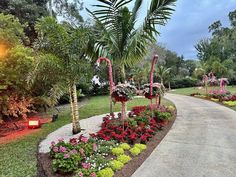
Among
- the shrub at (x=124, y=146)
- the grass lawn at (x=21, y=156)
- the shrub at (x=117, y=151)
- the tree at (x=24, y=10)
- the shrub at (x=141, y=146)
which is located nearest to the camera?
the grass lawn at (x=21, y=156)

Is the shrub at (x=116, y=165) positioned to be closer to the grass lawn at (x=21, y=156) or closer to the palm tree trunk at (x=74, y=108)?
the grass lawn at (x=21, y=156)

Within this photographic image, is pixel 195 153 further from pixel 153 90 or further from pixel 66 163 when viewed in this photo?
pixel 153 90

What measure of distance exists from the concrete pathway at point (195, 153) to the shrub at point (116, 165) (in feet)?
1.21

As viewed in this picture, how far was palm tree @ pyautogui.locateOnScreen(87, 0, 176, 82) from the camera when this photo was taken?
24.9ft

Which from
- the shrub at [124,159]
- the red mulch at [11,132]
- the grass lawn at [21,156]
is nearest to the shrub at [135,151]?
the shrub at [124,159]

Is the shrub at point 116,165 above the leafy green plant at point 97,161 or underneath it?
underneath

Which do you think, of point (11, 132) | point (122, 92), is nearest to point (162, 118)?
point (122, 92)

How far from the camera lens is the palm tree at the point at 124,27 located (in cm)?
759

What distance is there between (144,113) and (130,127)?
6.41 ft

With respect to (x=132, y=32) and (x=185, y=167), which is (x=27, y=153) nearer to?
(x=185, y=167)

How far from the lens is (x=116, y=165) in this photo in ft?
15.2

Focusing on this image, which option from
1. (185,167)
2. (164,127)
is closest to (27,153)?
(185,167)

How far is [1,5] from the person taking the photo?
44.2ft

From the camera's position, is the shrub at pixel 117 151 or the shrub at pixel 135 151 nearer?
the shrub at pixel 117 151
